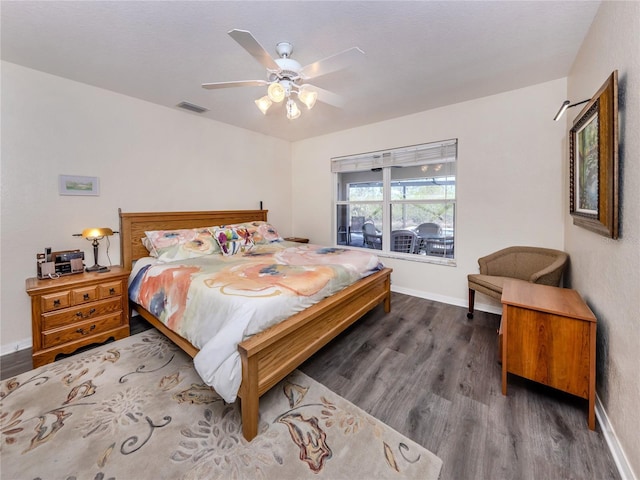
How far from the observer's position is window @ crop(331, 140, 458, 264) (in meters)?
3.66

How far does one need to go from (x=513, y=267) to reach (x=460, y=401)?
6.09ft

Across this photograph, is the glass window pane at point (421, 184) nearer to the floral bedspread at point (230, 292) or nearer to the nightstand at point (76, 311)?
the floral bedspread at point (230, 292)

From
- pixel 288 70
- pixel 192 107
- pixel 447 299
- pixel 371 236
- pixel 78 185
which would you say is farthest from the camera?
pixel 371 236

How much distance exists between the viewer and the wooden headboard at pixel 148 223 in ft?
10.1

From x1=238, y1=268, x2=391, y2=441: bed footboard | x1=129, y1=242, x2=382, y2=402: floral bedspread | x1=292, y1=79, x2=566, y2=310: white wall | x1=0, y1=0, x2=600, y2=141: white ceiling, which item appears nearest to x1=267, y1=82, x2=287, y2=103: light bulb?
x1=0, y1=0, x2=600, y2=141: white ceiling

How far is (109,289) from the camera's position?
2.58 meters

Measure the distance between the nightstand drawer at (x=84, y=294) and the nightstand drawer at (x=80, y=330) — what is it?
0.20m

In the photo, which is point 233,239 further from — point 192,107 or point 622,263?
point 622,263

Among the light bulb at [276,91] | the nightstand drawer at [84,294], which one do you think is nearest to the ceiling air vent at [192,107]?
the light bulb at [276,91]

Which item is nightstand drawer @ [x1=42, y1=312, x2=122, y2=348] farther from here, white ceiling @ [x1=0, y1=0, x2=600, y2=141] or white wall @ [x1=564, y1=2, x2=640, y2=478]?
white wall @ [x1=564, y1=2, x2=640, y2=478]

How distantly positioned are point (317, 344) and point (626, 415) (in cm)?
170

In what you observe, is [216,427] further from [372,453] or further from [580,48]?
[580,48]

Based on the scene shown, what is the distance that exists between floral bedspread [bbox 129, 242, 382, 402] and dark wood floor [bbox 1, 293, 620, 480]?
64cm

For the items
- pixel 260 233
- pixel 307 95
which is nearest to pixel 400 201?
pixel 260 233
